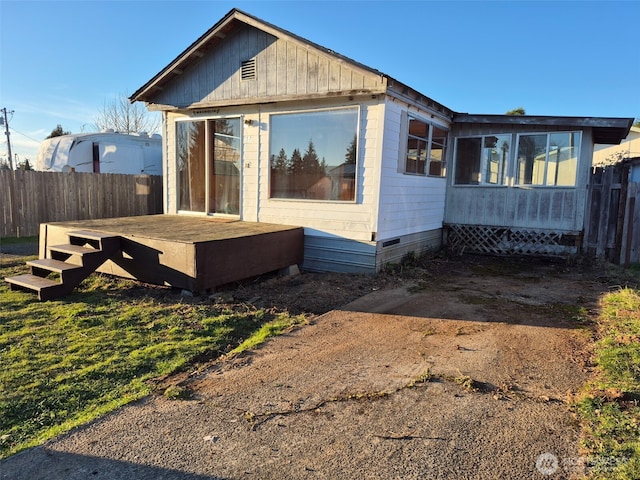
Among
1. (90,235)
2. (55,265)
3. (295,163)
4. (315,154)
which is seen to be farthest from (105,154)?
(55,265)

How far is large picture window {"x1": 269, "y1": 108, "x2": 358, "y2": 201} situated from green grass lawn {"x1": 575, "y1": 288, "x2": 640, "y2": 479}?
4.20m

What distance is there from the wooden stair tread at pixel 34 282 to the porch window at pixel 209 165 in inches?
141

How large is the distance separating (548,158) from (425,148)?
2.66m

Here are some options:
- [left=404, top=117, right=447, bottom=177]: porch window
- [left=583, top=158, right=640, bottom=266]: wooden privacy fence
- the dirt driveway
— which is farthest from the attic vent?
[left=583, top=158, right=640, bottom=266]: wooden privacy fence

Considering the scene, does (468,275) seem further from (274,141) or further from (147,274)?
(147,274)

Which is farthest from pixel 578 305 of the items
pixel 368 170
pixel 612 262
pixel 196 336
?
pixel 196 336

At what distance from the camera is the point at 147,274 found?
19.9 feet

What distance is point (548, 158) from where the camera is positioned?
8992 millimetres

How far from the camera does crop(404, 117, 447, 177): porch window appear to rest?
8023 mm

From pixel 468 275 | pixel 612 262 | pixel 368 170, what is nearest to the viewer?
pixel 368 170

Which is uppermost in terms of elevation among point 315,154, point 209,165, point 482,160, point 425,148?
point 425,148

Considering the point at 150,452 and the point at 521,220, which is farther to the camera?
the point at 521,220

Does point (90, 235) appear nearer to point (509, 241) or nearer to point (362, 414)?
point (362, 414)

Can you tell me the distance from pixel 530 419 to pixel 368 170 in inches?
191
